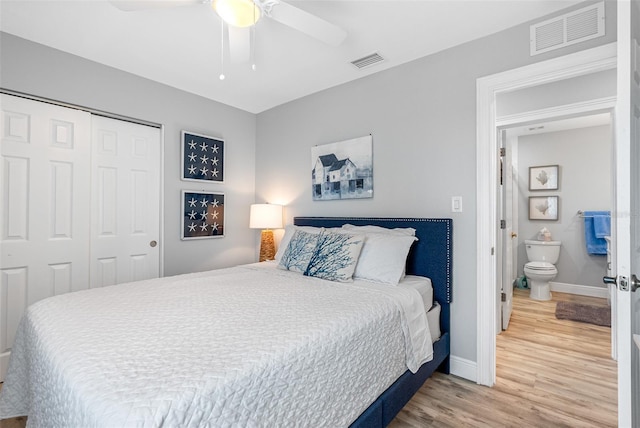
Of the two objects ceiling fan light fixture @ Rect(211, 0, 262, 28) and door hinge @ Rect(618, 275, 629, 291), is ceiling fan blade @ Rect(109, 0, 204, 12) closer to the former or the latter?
ceiling fan light fixture @ Rect(211, 0, 262, 28)

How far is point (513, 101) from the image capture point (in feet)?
9.67

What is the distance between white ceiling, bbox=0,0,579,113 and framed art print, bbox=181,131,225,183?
0.59 m

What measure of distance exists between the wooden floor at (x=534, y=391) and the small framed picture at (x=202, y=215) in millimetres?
2480

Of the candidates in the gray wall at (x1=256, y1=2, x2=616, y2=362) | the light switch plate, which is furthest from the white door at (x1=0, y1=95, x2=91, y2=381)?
the light switch plate

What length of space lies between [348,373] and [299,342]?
1.08 ft

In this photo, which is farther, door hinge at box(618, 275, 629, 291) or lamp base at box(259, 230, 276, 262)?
lamp base at box(259, 230, 276, 262)

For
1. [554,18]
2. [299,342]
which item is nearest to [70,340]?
[299,342]

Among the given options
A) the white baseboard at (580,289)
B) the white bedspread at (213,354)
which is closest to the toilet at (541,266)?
the white baseboard at (580,289)

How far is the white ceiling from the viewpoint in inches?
76.9

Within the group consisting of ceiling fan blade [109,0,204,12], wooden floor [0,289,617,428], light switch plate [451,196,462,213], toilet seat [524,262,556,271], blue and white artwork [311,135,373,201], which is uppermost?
ceiling fan blade [109,0,204,12]

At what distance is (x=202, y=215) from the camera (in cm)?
336

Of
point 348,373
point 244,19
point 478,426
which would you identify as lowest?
point 478,426

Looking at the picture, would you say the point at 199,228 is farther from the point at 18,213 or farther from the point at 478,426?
the point at 478,426

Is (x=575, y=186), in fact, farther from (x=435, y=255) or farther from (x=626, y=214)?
(x=626, y=214)
